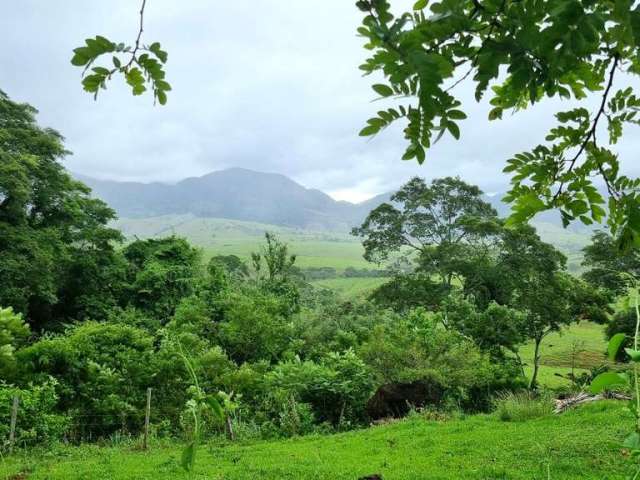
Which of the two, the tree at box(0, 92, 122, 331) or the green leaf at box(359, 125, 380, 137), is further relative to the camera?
the tree at box(0, 92, 122, 331)

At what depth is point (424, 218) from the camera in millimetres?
25719

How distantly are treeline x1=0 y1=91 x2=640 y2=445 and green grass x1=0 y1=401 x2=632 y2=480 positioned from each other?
5.57 feet

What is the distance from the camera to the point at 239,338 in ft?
52.4

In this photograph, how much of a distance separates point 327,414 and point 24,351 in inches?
307

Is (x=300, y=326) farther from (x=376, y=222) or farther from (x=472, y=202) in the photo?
(x=472, y=202)

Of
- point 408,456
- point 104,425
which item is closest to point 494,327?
point 408,456

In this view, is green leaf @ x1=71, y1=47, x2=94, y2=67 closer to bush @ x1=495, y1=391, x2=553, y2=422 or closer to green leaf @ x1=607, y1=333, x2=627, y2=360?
green leaf @ x1=607, y1=333, x2=627, y2=360

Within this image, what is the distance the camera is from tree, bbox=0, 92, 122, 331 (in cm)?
1786

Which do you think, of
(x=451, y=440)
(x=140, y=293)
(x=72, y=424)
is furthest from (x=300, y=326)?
(x=451, y=440)

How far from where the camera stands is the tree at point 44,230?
17.9 meters

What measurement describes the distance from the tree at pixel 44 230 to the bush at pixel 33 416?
7.36 metres

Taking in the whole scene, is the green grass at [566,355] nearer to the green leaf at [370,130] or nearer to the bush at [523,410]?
the bush at [523,410]

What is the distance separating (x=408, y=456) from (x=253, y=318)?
8720 mm

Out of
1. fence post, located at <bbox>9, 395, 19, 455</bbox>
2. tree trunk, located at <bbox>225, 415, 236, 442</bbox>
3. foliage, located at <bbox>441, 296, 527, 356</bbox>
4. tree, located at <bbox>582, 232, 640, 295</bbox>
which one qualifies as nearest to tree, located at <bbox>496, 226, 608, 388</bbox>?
foliage, located at <bbox>441, 296, 527, 356</bbox>
